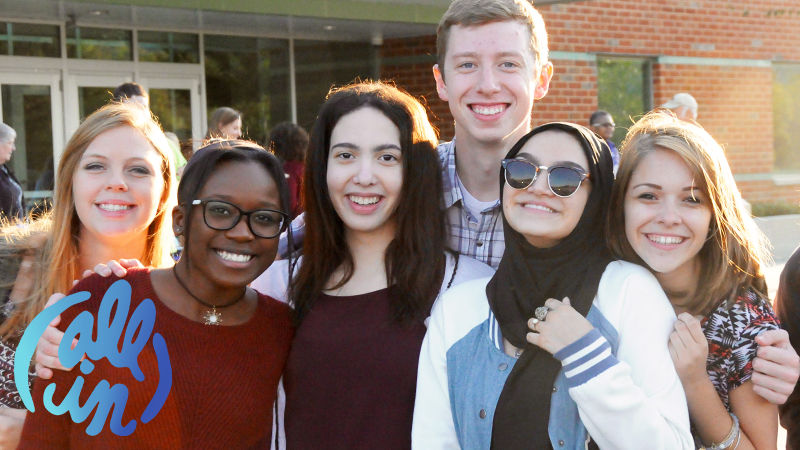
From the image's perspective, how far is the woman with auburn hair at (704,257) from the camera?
2426 millimetres

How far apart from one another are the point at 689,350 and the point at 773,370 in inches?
11.0

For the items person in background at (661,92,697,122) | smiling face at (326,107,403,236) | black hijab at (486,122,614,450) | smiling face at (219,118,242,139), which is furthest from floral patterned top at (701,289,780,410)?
person in background at (661,92,697,122)

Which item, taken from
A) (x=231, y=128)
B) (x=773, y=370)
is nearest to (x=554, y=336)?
(x=773, y=370)

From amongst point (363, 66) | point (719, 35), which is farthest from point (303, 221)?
point (719, 35)

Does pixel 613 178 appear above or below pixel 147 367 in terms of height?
above

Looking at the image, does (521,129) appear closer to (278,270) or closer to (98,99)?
(278,270)

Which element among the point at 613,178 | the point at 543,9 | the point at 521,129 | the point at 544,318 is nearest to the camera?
the point at 544,318

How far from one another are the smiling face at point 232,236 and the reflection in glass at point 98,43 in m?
8.37

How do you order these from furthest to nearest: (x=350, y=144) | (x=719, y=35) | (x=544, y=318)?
(x=719, y=35), (x=350, y=144), (x=544, y=318)

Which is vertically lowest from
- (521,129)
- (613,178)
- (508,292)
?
(508,292)

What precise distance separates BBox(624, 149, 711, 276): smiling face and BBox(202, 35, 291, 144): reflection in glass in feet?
29.8

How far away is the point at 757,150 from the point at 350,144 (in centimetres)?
1326

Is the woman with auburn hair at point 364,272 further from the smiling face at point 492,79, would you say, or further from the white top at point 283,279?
the smiling face at point 492,79

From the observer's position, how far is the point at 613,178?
2.53 metres
